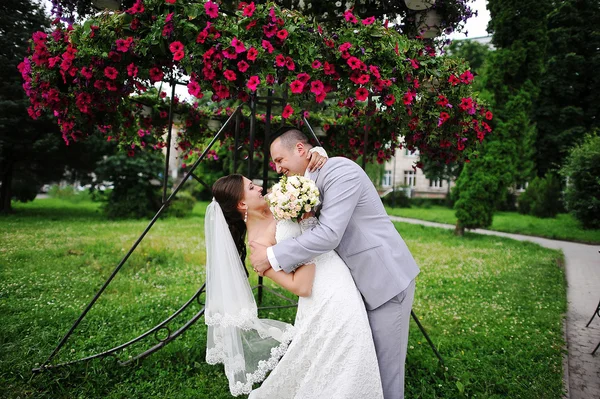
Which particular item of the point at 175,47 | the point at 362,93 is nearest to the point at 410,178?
the point at 362,93

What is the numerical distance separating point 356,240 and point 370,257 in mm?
139

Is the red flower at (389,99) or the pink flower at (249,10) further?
the red flower at (389,99)

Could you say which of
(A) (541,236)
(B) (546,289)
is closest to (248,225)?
(B) (546,289)

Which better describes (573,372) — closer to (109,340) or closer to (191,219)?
(109,340)

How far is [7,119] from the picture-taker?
40.8ft

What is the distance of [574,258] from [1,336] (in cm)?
1250

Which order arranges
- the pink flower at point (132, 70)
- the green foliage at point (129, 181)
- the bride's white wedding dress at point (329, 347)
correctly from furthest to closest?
1. the green foliage at point (129, 181)
2. the pink flower at point (132, 70)
3. the bride's white wedding dress at point (329, 347)

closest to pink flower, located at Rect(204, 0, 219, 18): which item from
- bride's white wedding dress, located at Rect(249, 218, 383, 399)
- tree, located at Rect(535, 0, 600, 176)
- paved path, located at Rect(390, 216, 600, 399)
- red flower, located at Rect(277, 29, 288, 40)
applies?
red flower, located at Rect(277, 29, 288, 40)

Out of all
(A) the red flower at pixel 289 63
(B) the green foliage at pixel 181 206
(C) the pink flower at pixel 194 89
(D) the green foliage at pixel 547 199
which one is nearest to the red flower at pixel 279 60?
(A) the red flower at pixel 289 63

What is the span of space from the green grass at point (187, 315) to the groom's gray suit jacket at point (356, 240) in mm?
1718

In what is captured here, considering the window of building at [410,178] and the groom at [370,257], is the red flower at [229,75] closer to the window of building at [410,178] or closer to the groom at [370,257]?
the groom at [370,257]

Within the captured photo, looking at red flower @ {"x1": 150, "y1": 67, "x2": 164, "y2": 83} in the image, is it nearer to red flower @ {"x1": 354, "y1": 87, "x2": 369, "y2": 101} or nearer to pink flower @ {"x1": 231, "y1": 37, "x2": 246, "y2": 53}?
pink flower @ {"x1": 231, "y1": 37, "x2": 246, "y2": 53}

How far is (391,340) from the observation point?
249 cm

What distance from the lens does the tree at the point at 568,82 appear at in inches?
855
